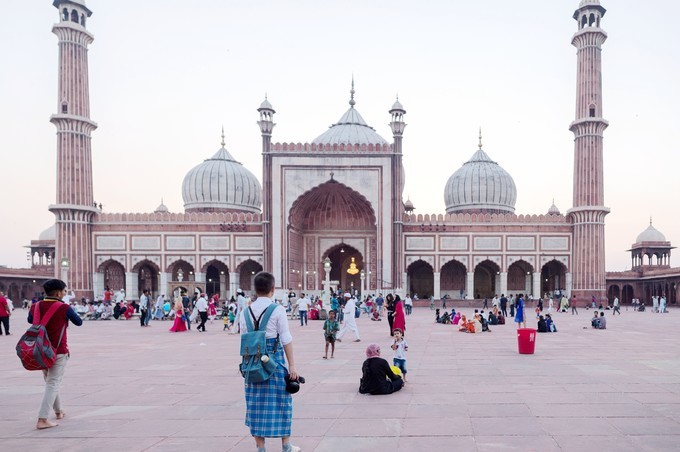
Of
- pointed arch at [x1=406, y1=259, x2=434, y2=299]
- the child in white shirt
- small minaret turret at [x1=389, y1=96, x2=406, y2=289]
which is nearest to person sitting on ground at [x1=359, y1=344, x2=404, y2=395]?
the child in white shirt

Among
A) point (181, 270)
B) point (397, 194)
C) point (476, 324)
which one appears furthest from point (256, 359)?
point (181, 270)

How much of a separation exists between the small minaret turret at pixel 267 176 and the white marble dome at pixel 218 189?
1078 centimetres

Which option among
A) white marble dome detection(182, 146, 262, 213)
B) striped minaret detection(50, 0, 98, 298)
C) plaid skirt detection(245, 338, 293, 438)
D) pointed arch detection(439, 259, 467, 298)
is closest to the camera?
plaid skirt detection(245, 338, 293, 438)

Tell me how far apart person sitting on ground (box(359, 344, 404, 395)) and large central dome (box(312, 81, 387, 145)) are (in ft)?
121

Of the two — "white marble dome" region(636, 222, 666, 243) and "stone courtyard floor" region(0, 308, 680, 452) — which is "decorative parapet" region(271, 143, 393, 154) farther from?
"white marble dome" region(636, 222, 666, 243)

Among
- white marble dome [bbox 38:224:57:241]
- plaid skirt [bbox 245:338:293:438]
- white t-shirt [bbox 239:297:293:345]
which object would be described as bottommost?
plaid skirt [bbox 245:338:293:438]

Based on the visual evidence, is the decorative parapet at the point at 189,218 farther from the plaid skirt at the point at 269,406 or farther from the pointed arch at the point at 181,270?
the plaid skirt at the point at 269,406

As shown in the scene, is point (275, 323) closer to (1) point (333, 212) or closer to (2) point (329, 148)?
(2) point (329, 148)

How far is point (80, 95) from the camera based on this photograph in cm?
3803

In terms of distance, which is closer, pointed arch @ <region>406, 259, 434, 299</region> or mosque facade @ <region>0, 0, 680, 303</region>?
mosque facade @ <region>0, 0, 680, 303</region>

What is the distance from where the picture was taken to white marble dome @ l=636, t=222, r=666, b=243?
54719mm

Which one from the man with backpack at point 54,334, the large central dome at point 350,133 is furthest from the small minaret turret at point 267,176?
the man with backpack at point 54,334

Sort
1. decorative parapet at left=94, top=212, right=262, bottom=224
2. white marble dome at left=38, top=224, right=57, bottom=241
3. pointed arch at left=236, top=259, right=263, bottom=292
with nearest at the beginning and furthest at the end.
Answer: decorative parapet at left=94, top=212, right=262, bottom=224
pointed arch at left=236, top=259, right=263, bottom=292
white marble dome at left=38, top=224, right=57, bottom=241

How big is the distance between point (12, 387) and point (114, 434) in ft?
11.5
